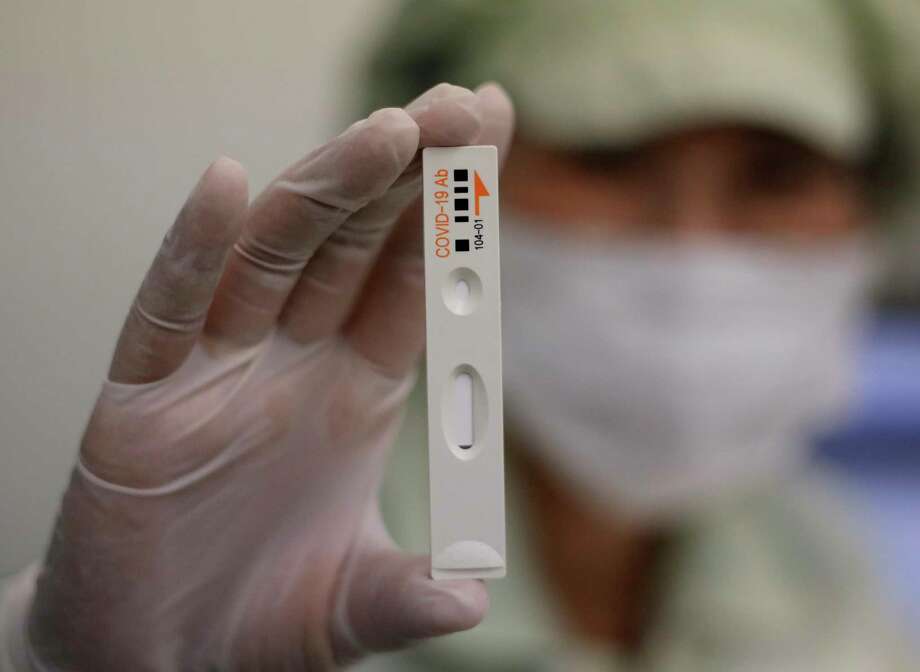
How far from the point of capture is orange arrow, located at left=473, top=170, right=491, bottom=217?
0.73 meters

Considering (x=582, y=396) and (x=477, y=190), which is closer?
(x=477, y=190)

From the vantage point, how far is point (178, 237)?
74 cm

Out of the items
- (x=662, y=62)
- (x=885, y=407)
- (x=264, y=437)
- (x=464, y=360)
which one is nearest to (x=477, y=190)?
(x=464, y=360)

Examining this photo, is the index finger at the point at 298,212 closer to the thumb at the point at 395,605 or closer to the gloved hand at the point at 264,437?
the gloved hand at the point at 264,437

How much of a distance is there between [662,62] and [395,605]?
0.84 m

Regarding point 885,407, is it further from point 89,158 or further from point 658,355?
point 89,158

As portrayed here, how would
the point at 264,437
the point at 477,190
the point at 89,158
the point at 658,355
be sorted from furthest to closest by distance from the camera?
the point at 658,355 < the point at 89,158 < the point at 264,437 < the point at 477,190

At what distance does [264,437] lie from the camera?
0.88 metres

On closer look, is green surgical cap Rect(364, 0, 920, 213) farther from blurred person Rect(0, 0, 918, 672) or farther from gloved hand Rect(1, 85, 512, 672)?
gloved hand Rect(1, 85, 512, 672)

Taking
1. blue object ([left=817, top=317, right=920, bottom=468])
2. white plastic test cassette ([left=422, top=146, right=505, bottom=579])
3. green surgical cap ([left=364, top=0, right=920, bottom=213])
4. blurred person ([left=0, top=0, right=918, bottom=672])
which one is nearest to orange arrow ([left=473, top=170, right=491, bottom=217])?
white plastic test cassette ([left=422, top=146, right=505, bottom=579])

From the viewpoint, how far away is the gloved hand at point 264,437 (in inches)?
29.7

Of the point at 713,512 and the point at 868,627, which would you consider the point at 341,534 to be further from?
the point at 868,627

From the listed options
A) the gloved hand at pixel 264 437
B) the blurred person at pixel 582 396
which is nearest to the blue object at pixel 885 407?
the blurred person at pixel 582 396

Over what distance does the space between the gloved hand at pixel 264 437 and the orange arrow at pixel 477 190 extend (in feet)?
0.10
